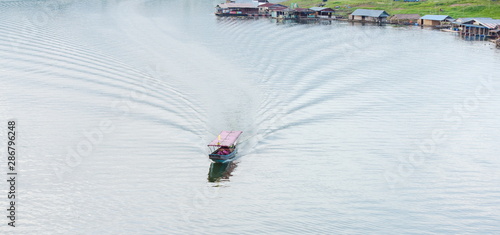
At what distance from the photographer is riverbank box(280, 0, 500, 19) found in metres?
68.6

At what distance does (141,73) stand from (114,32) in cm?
1989

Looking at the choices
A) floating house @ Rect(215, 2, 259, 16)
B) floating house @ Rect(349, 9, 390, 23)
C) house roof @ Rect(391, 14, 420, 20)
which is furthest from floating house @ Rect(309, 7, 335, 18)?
house roof @ Rect(391, 14, 420, 20)

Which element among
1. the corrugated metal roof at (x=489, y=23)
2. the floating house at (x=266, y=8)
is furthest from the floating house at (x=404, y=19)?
the floating house at (x=266, y=8)

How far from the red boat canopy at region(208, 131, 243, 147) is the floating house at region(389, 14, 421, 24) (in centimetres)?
5450

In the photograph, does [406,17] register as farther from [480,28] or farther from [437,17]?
[480,28]

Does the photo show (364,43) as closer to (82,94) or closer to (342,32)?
(342,32)

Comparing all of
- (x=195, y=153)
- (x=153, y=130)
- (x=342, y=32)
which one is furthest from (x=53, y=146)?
(x=342, y=32)

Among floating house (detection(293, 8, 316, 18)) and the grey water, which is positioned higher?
floating house (detection(293, 8, 316, 18))

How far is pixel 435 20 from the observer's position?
6688 centimetres

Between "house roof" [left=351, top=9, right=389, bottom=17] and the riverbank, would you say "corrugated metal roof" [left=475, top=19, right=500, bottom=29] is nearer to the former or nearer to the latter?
the riverbank

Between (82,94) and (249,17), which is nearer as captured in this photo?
(82,94)

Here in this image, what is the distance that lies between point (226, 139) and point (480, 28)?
4811cm

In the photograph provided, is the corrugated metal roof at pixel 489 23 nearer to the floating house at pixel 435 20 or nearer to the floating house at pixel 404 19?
the floating house at pixel 435 20

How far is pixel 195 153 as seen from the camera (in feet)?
70.5
